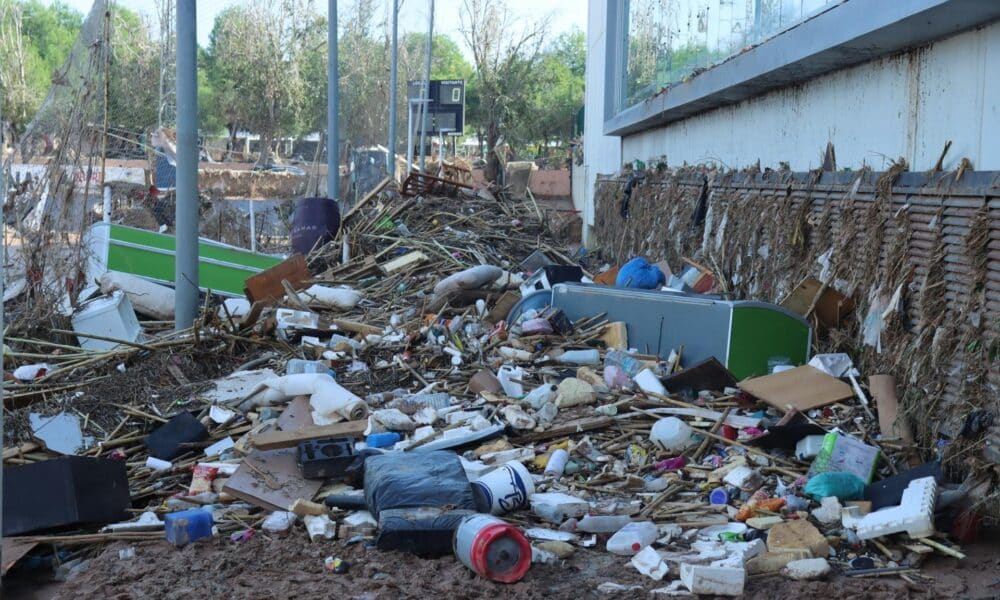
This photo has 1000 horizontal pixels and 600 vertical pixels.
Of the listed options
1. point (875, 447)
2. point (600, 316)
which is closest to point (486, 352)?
point (600, 316)

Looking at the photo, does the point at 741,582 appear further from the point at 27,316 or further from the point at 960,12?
the point at 27,316

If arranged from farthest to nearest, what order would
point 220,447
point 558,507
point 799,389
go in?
1. point 799,389
2. point 220,447
3. point 558,507

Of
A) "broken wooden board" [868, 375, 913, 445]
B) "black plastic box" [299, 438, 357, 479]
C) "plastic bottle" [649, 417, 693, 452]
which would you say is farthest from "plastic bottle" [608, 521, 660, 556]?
"broken wooden board" [868, 375, 913, 445]

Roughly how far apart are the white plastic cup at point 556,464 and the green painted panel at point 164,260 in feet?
24.4

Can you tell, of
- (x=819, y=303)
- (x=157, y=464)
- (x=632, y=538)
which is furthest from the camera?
(x=819, y=303)

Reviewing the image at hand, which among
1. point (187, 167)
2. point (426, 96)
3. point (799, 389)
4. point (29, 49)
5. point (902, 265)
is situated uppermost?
point (29, 49)

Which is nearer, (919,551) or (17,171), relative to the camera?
(919,551)

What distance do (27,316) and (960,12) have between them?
837 centimetres

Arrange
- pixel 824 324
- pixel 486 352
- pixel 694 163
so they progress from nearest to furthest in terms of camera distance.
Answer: pixel 824 324 < pixel 486 352 < pixel 694 163

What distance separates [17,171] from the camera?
1047cm

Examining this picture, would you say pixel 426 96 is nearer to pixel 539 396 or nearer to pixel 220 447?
pixel 539 396

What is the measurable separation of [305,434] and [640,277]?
18.4 ft

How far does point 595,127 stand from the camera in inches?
990

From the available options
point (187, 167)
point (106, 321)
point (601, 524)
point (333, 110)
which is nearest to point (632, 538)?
point (601, 524)
